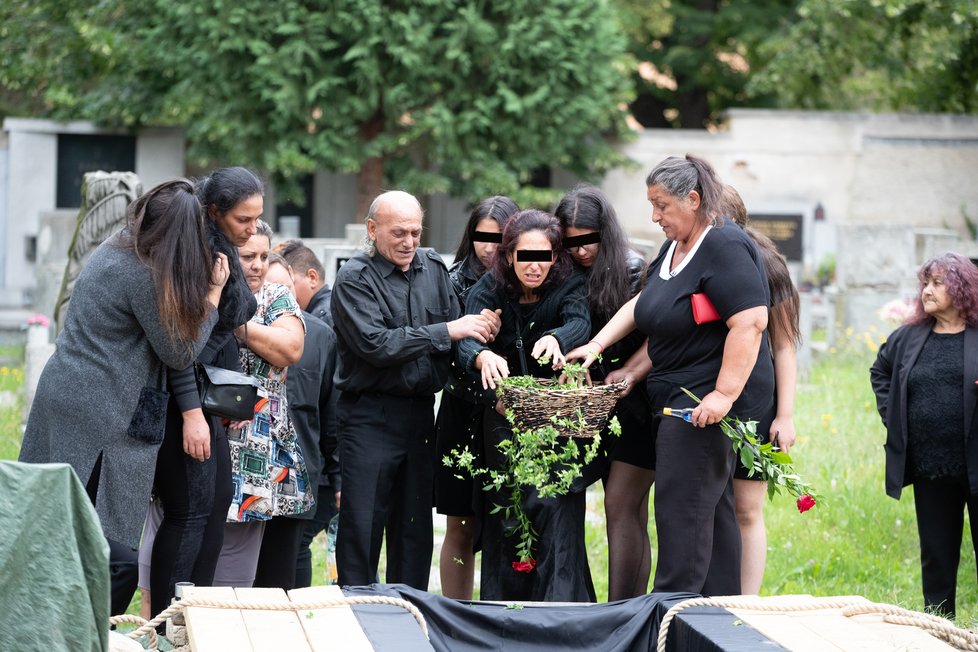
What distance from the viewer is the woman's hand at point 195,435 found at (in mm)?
4613

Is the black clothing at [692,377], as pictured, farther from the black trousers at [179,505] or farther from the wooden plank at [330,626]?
the black trousers at [179,505]

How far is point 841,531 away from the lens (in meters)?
7.74

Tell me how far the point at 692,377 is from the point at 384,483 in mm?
1506

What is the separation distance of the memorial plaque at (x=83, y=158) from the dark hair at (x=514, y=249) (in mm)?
18009

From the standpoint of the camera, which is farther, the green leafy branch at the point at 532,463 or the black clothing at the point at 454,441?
the black clothing at the point at 454,441

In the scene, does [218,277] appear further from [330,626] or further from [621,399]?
[621,399]

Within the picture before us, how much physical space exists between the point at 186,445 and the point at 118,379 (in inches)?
14.4

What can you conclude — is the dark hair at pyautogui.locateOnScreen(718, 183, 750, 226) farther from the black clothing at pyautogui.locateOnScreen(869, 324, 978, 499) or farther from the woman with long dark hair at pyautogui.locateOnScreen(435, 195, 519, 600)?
the black clothing at pyautogui.locateOnScreen(869, 324, 978, 499)

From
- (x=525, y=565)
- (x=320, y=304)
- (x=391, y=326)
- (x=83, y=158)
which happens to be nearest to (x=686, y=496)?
(x=525, y=565)

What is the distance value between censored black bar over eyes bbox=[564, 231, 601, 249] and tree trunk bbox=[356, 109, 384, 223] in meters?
15.4

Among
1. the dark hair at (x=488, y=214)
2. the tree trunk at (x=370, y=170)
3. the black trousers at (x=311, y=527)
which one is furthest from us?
the tree trunk at (x=370, y=170)

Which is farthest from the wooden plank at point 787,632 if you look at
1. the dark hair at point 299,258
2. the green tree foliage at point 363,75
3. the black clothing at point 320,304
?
the green tree foliage at point 363,75

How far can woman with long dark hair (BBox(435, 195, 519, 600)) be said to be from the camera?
5.63 meters

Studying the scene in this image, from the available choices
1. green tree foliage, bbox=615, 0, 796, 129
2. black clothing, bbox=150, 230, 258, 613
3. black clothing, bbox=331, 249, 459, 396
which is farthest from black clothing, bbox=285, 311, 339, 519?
green tree foliage, bbox=615, 0, 796, 129
